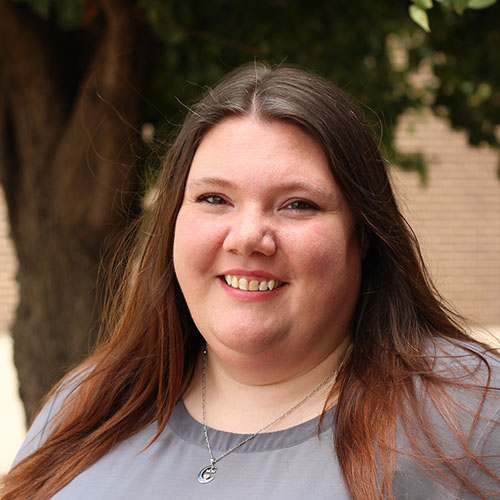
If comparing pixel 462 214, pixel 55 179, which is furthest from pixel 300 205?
pixel 462 214

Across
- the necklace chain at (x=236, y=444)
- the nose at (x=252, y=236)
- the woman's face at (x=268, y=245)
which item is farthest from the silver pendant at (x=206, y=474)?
the nose at (x=252, y=236)

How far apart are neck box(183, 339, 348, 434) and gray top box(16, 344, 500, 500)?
0.04 m

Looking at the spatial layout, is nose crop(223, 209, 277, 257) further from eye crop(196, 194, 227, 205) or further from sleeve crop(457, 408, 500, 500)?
sleeve crop(457, 408, 500, 500)

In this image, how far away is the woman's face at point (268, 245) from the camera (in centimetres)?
180

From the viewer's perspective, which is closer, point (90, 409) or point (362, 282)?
point (362, 282)

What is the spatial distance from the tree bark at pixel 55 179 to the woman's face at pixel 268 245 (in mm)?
1749

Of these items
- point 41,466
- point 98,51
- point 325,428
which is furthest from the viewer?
point 98,51

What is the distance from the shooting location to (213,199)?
1909 millimetres

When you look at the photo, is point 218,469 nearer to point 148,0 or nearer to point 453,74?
point 148,0

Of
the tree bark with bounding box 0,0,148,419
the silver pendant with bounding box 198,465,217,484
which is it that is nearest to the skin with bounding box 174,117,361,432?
the silver pendant with bounding box 198,465,217,484

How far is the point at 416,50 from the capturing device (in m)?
4.49

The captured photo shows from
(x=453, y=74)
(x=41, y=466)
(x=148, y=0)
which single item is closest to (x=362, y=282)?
(x=41, y=466)

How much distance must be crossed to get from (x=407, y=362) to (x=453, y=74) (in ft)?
9.35

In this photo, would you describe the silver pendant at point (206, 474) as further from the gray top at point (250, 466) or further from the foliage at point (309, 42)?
the foliage at point (309, 42)
